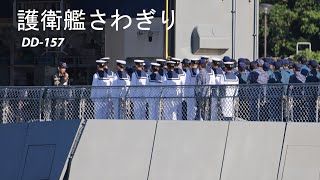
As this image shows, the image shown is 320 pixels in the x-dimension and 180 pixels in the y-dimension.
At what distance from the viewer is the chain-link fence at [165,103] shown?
15.9 metres

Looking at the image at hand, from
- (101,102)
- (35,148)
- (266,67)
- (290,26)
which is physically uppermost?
(290,26)

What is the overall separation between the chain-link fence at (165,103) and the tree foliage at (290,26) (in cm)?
3805

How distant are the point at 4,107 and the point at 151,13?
22.2ft

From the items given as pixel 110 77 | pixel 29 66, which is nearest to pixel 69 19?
pixel 29 66

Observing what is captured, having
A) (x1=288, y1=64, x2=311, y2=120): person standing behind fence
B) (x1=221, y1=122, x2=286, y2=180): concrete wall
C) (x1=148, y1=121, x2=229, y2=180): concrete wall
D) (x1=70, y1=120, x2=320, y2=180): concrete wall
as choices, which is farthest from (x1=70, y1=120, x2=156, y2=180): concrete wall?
(x1=288, y1=64, x2=311, y2=120): person standing behind fence

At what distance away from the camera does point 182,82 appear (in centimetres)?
1981

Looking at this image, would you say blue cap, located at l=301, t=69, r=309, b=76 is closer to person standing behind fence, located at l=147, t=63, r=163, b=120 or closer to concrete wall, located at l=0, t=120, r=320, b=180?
person standing behind fence, located at l=147, t=63, r=163, b=120

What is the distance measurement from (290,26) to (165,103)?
40598mm

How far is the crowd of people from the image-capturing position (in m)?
17.0

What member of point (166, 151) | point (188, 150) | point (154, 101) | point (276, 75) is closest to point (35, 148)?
point (154, 101)

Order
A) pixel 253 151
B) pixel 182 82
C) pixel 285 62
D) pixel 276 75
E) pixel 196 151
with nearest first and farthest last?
pixel 253 151, pixel 196 151, pixel 276 75, pixel 182 82, pixel 285 62

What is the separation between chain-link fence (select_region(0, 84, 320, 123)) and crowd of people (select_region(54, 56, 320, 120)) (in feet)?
0.05

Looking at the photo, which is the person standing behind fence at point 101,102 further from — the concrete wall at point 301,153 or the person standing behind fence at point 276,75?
the concrete wall at point 301,153

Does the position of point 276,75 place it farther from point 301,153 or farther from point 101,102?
point 301,153
